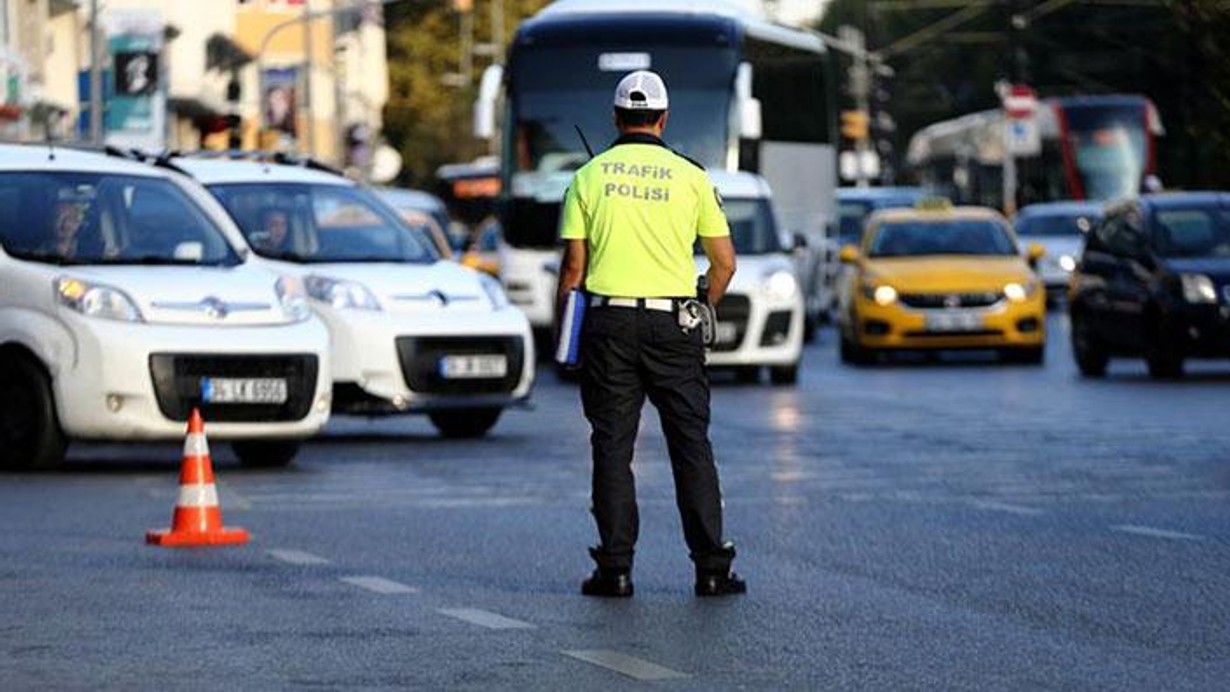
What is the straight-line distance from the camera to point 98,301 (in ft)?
65.5

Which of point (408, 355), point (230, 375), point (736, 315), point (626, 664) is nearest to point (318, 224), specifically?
point (408, 355)

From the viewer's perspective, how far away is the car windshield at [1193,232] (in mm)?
32062

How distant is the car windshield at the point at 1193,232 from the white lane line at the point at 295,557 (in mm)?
18030

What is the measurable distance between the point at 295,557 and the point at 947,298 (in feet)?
71.4

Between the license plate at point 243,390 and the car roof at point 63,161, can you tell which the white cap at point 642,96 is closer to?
the license plate at point 243,390

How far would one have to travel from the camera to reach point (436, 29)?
399 feet

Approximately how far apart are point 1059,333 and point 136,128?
12.1 m

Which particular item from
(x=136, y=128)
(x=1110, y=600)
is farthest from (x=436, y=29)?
(x=1110, y=600)

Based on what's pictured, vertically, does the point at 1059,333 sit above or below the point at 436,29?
below

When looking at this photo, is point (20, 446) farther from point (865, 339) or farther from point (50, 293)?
point (865, 339)

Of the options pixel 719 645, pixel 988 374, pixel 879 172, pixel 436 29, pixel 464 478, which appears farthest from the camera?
pixel 436 29

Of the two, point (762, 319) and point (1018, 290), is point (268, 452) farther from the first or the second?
point (1018, 290)

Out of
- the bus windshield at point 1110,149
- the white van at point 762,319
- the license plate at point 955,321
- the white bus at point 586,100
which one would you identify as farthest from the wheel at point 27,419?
the bus windshield at point 1110,149

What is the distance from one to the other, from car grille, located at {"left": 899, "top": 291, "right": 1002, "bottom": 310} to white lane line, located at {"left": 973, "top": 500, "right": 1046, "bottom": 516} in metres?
18.3
